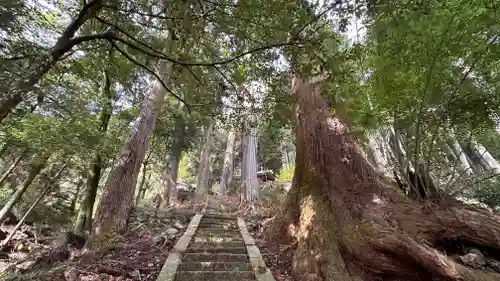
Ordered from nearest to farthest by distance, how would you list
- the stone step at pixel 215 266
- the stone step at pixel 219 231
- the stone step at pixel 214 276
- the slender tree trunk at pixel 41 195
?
the stone step at pixel 214 276 → the stone step at pixel 215 266 → the stone step at pixel 219 231 → the slender tree trunk at pixel 41 195

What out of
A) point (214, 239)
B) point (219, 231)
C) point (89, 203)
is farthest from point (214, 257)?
point (89, 203)

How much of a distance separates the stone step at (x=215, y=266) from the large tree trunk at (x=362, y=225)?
34.4 inches

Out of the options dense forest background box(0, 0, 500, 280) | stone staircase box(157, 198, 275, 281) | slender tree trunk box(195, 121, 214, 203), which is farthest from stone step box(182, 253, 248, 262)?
slender tree trunk box(195, 121, 214, 203)

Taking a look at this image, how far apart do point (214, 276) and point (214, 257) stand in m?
0.63

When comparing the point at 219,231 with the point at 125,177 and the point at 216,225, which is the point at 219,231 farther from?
the point at 125,177

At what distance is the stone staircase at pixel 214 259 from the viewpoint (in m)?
3.81

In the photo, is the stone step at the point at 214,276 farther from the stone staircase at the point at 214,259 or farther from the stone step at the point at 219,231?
the stone step at the point at 219,231

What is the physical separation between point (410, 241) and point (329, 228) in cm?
103

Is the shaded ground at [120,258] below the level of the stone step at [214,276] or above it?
above

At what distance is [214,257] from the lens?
4.46 meters

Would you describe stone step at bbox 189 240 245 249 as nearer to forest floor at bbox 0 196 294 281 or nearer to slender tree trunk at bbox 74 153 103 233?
forest floor at bbox 0 196 294 281

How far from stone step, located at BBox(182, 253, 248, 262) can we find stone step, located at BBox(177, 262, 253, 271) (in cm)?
17

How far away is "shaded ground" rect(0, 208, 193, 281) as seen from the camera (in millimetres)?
3512

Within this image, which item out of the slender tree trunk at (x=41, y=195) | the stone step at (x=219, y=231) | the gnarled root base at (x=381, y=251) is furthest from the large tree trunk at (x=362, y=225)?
the slender tree trunk at (x=41, y=195)
